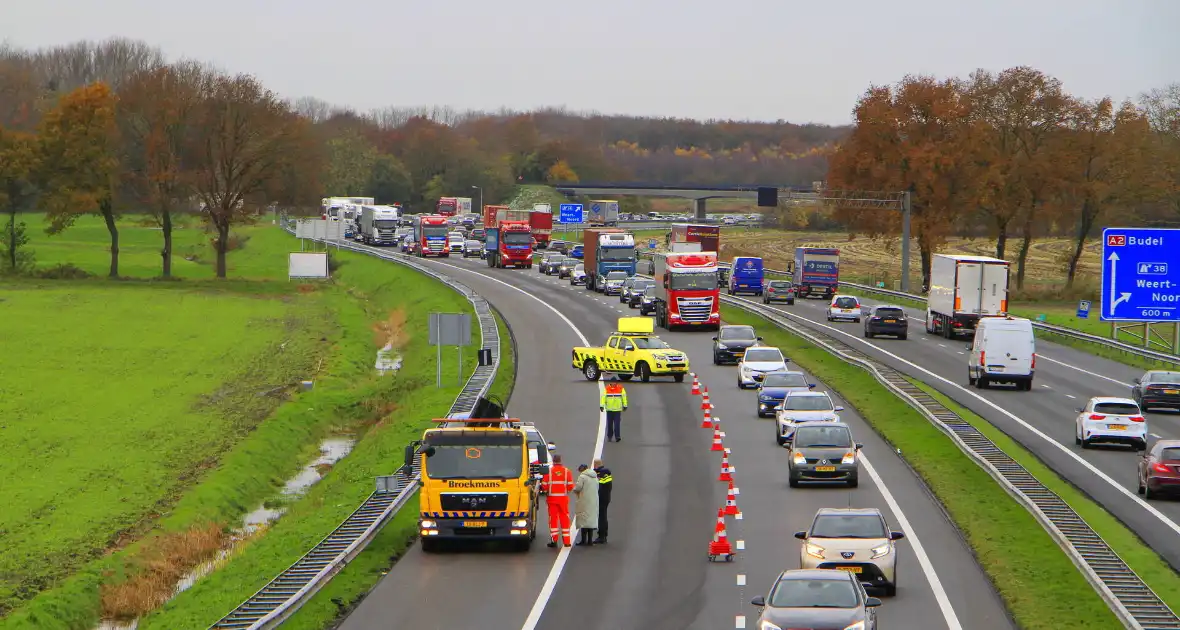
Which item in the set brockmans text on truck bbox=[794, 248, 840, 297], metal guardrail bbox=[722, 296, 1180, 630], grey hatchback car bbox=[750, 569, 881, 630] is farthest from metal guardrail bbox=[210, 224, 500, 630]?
brockmans text on truck bbox=[794, 248, 840, 297]

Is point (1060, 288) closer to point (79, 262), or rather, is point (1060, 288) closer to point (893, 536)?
point (79, 262)

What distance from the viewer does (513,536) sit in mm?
27094

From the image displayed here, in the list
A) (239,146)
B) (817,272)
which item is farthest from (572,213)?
(817,272)

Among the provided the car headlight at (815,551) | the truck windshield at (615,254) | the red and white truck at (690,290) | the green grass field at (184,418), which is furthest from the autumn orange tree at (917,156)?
the car headlight at (815,551)

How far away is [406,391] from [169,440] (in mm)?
11207

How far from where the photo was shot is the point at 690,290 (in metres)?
70.7

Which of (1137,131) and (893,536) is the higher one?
(1137,131)

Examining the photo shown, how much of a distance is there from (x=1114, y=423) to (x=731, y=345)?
20400mm

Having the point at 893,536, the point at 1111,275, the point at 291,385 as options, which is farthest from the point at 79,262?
the point at 893,536

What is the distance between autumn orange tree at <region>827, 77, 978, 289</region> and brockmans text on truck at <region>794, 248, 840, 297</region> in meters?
10.6

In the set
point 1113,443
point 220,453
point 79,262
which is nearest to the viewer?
point 1113,443

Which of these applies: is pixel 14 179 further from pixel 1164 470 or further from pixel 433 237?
pixel 1164 470

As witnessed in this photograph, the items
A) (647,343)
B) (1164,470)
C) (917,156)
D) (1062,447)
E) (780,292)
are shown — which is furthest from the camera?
(917,156)

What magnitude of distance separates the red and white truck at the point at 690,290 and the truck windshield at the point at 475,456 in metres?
42.5
